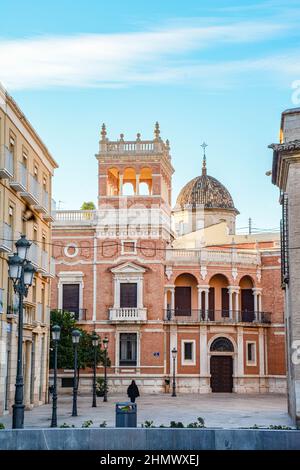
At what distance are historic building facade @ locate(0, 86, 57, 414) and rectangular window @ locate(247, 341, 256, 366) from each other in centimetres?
1780

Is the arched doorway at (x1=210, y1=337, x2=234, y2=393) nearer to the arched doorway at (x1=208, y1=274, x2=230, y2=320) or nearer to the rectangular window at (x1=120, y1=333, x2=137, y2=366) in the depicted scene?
the arched doorway at (x1=208, y1=274, x2=230, y2=320)

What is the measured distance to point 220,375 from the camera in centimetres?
5019

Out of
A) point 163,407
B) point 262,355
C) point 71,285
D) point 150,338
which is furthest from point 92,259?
point 163,407

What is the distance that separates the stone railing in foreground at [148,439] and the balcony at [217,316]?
3372 centimetres

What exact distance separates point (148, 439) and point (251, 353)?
35737 mm

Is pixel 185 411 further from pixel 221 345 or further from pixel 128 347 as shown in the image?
pixel 221 345

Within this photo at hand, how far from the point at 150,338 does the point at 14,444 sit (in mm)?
33641

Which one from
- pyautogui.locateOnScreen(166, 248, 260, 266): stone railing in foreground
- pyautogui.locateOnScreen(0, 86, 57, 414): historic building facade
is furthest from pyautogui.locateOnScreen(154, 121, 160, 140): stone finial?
pyautogui.locateOnScreen(0, 86, 57, 414): historic building facade

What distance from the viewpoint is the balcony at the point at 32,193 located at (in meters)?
31.2

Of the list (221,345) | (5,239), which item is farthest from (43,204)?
(221,345)

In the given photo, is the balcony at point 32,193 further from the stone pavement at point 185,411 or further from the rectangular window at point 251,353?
the rectangular window at point 251,353

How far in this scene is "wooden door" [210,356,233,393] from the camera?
50094mm

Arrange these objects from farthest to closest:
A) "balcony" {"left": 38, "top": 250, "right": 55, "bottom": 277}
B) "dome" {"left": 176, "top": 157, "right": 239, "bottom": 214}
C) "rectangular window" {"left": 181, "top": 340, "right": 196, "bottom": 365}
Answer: "dome" {"left": 176, "top": 157, "right": 239, "bottom": 214}
"rectangular window" {"left": 181, "top": 340, "right": 196, "bottom": 365}
"balcony" {"left": 38, "top": 250, "right": 55, "bottom": 277}

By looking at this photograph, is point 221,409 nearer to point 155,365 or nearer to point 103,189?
point 155,365
